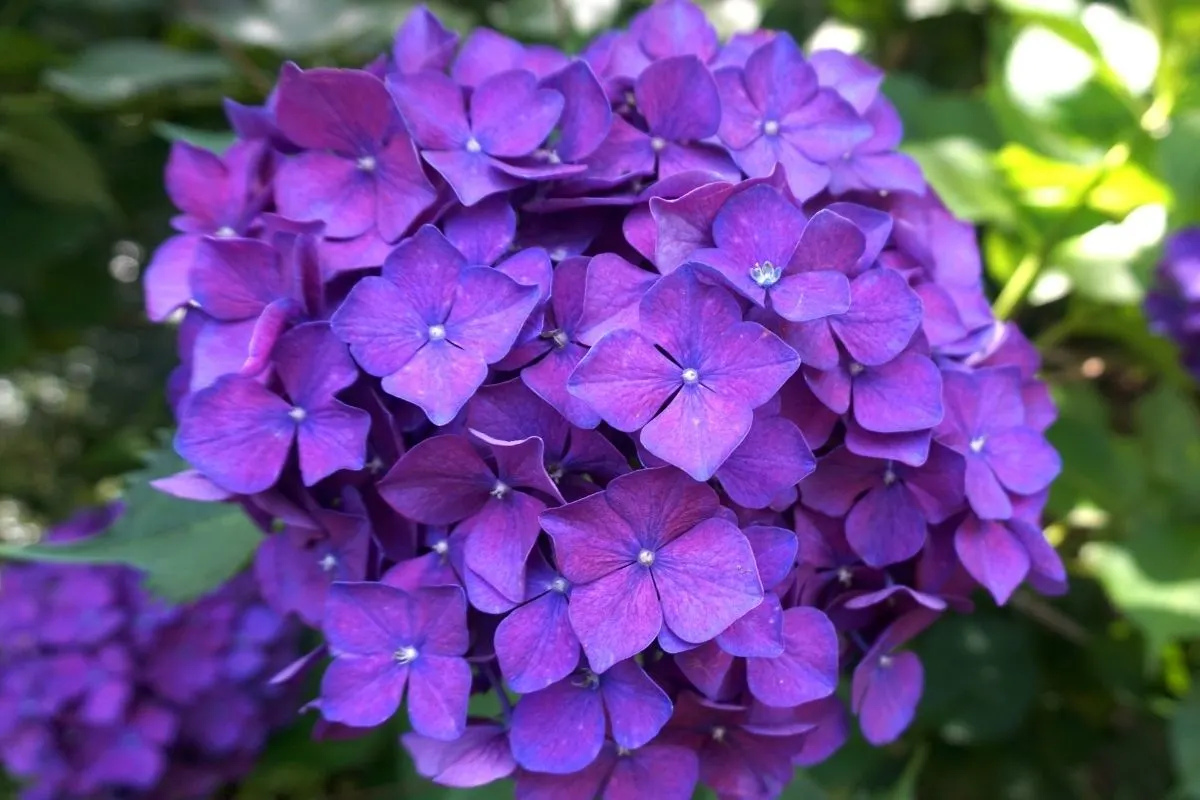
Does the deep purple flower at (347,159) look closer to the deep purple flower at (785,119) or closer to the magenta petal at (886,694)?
the deep purple flower at (785,119)

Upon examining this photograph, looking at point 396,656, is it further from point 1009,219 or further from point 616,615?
point 1009,219

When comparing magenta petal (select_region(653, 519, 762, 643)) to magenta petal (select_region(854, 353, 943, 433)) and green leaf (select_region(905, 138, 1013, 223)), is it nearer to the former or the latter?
magenta petal (select_region(854, 353, 943, 433))

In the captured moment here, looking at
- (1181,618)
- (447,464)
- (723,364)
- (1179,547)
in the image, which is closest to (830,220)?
(723,364)

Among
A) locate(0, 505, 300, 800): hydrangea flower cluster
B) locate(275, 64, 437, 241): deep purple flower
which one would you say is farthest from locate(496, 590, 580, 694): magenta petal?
locate(0, 505, 300, 800): hydrangea flower cluster

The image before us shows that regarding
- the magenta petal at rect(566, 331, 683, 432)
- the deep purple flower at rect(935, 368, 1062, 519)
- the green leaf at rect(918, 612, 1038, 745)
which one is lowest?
the green leaf at rect(918, 612, 1038, 745)

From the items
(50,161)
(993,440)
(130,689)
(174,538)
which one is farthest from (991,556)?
(50,161)
